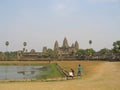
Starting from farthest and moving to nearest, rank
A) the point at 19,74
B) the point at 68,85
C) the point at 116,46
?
the point at 116,46 → the point at 19,74 → the point at 68,85

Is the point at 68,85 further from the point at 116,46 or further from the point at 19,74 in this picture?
the point at 116,46

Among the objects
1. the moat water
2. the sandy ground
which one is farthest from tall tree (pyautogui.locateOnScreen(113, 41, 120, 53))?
the sandy ground

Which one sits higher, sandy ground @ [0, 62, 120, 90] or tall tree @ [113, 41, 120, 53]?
tall tree @ [113, 41, 120, 53]

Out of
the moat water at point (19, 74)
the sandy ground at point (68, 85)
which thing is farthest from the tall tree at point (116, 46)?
the sandy ground at point (68, 85)

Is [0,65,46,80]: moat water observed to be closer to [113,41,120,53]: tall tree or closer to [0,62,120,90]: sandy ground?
[0,62,120,90]: sandy ground

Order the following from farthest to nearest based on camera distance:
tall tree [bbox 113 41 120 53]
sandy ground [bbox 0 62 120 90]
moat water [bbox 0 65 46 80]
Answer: tall tree [bbox 113 41 120 53]
moat water [bbox 0 65 46 80]
sandy ground [bbox 0 62 120 90]

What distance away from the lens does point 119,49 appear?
109 m

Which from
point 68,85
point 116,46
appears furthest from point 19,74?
point 116,46

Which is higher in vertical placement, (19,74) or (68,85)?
(68,85)

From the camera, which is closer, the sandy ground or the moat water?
the sandy ground

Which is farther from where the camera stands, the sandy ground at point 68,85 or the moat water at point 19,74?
the moat water at point 19,74

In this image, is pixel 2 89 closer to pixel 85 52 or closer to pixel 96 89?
pixel 96 89

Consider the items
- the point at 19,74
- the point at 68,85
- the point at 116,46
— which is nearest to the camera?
the point at 68,85

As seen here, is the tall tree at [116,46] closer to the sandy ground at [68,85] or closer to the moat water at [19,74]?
the moat water at [19,74]
